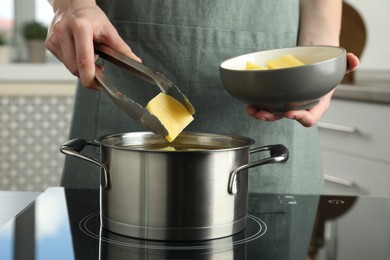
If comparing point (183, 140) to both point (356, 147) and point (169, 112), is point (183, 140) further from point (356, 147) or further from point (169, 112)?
point (356, 147)

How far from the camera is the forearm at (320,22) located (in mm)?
1094

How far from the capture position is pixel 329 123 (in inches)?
86.4

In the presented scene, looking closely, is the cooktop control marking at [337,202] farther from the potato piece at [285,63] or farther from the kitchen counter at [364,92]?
the kitchen counter at [364,92]

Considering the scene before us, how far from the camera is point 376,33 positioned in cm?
261

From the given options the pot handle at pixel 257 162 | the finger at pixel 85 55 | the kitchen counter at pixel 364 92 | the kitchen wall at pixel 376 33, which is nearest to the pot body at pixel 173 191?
the pot handle at pixel 257 162

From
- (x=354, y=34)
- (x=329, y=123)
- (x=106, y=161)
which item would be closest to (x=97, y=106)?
(x=106, y=161)

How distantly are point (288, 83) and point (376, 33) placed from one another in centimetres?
198

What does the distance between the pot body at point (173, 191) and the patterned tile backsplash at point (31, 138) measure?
203 centimetres

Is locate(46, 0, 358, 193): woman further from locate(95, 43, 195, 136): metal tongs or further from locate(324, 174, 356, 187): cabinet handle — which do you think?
locate(324, 174, 356, 187): cabinet handle

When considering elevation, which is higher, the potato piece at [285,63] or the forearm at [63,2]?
the forearm at [63,2]

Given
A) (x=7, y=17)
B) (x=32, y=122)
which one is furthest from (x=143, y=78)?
(x=7, y=17)

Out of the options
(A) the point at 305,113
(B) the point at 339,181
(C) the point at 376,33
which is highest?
(C) the point at 376,33

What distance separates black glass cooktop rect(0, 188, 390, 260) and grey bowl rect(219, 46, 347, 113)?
14 cm

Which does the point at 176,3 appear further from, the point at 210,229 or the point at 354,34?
the point at 354,34
